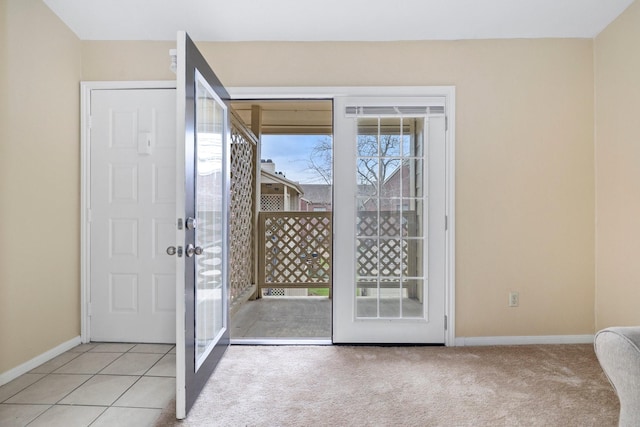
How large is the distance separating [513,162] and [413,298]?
50.6 inches

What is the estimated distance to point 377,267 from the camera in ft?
8.71

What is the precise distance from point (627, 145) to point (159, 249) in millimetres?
3430

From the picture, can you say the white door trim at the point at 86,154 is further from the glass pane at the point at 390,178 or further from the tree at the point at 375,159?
the glass pane at the point at 390,178

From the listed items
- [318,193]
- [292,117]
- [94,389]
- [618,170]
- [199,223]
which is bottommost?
[94,389]

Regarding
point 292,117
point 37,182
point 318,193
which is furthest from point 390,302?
point 318,193

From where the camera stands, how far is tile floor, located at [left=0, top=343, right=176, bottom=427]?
1742 mm

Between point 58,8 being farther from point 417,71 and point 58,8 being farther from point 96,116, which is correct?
point 417,71

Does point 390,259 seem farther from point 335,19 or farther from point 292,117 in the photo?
point 292,117

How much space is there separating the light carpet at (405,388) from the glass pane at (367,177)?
119cm

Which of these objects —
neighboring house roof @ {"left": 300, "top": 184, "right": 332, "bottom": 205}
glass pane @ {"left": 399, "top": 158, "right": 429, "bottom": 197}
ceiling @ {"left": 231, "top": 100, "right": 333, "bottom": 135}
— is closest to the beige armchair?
glass pane @ {"left": 399, "top": 158, "right": 429, "bottom": 197}

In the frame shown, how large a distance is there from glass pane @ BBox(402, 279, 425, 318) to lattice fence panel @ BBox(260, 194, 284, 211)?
385 centimetres

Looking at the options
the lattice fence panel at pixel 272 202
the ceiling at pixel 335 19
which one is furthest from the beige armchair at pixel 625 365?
the lattice fence panel at pixel 272 202

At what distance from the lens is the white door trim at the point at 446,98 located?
262cm

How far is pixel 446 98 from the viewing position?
8.63ft
